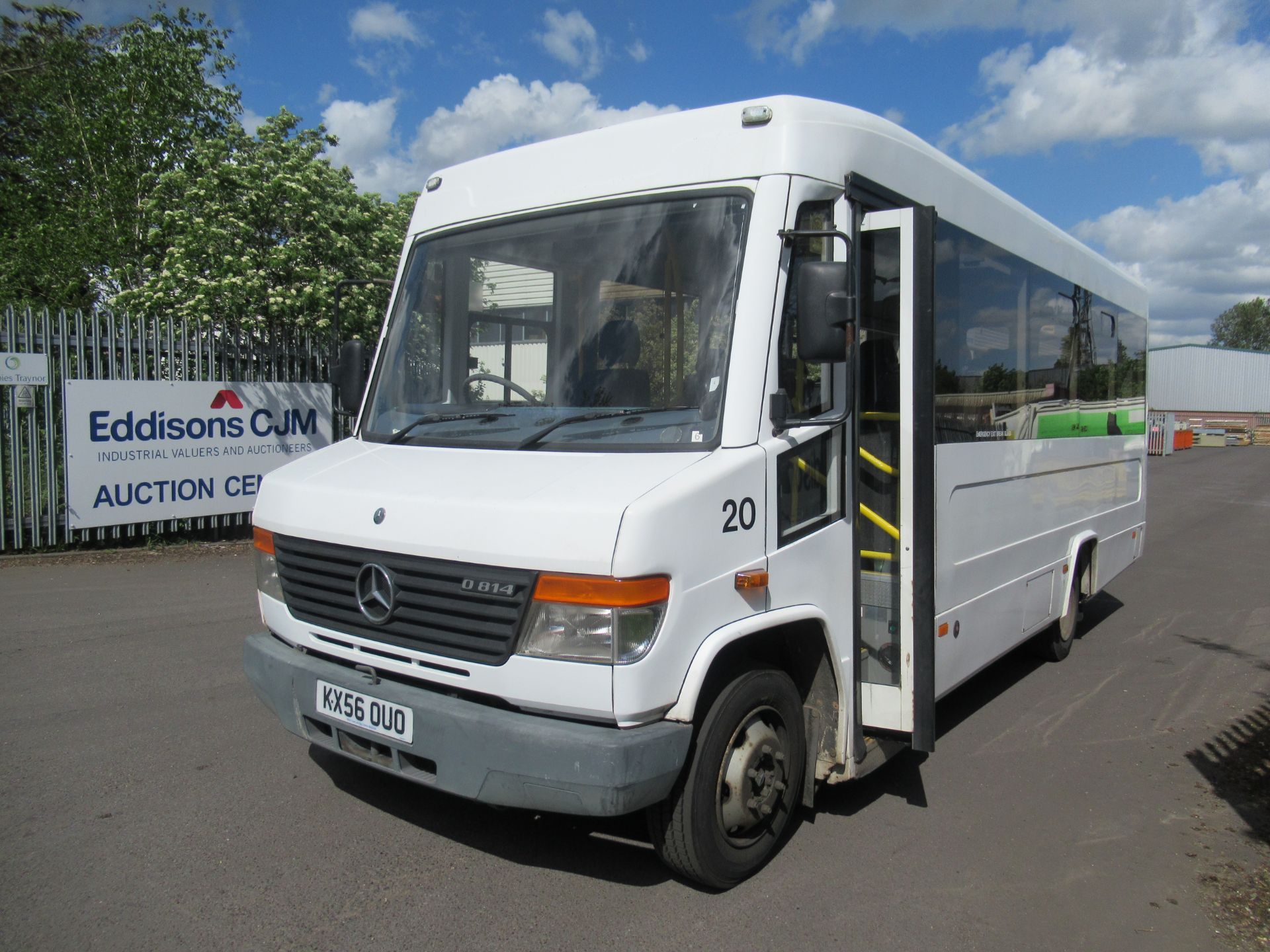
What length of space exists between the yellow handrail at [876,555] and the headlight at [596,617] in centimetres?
159

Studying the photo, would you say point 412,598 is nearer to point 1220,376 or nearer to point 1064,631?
point 1064,631

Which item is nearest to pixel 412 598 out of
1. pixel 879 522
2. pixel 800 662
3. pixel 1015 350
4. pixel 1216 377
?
pixel 800 662

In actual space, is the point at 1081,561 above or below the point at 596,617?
below

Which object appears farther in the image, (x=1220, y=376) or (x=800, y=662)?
(x=1220, y=376)

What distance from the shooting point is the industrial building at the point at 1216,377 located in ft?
222

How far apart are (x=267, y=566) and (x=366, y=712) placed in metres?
0.97

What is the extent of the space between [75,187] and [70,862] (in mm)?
19624

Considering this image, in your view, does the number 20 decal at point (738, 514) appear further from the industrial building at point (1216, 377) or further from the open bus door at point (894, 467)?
the industrial building at point (1216, 377)

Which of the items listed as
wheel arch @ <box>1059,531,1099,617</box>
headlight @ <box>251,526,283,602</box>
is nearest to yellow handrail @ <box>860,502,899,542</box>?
headlight @ <box>251,526,283,602</box>

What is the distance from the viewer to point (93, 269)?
1839cm

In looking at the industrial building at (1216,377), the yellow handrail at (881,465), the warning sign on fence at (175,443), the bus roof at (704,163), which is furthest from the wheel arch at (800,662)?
the industrial building at (1216,377)

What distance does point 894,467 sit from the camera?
434 centimetres

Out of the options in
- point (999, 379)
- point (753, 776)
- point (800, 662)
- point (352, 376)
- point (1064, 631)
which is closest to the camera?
point (753, 776)

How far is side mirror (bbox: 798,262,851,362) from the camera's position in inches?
134
